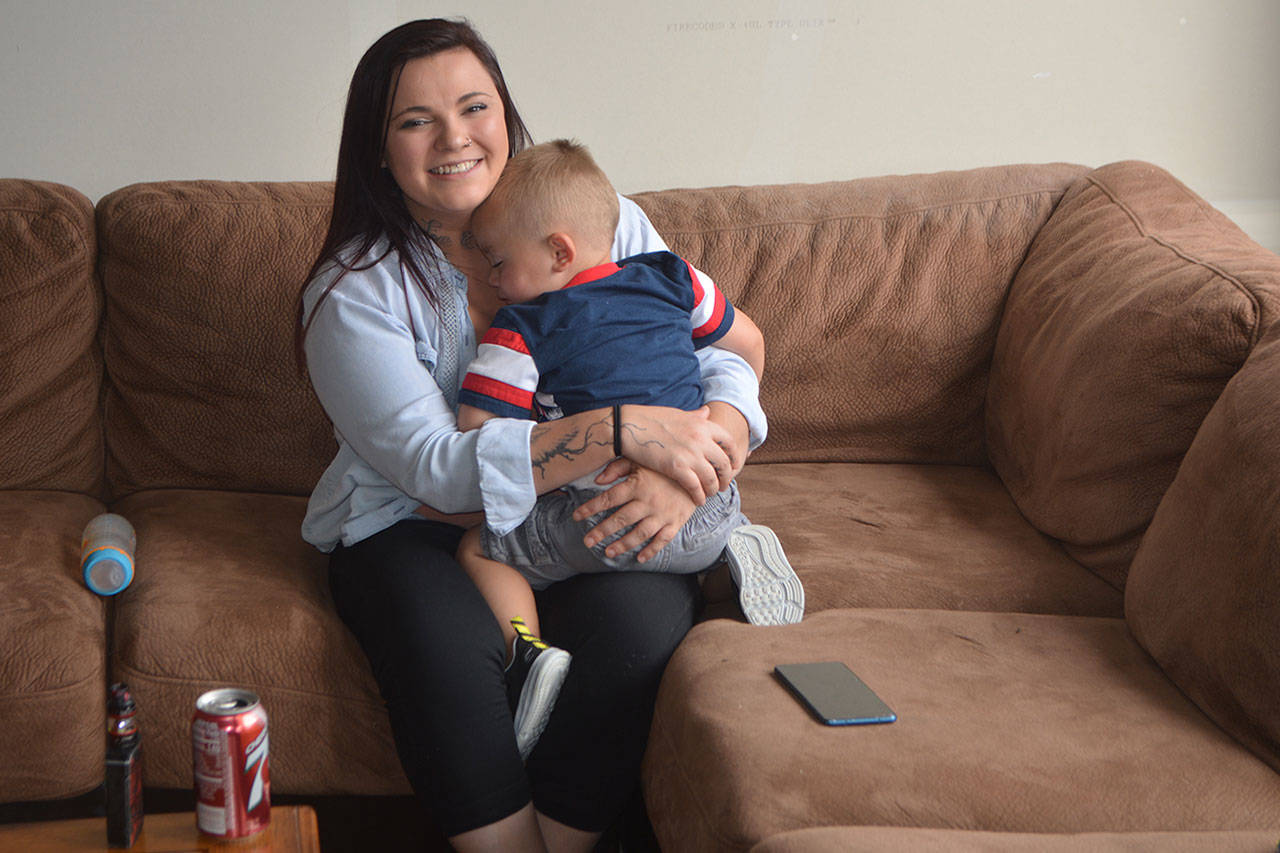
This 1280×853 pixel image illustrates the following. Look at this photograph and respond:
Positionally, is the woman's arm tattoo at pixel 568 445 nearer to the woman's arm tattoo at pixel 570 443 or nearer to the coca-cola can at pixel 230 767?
the woman's arm tattoo at pixel 570 443

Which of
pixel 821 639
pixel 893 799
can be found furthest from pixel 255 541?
pixel 893 799

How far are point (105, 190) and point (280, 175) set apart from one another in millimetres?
336

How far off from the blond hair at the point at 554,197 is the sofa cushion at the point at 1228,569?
0.80m

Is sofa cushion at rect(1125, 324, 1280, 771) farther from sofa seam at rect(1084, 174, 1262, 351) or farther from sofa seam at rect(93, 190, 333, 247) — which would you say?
sofa seam at rect(93, 190, 333, 247)

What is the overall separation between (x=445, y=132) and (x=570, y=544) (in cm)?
59

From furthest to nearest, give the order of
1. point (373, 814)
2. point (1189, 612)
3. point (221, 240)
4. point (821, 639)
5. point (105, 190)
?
1. point (105, 190)
2. point (221, 240)
3. point (373, 814)
4. point (821, 639)
5. point (1189, 612)

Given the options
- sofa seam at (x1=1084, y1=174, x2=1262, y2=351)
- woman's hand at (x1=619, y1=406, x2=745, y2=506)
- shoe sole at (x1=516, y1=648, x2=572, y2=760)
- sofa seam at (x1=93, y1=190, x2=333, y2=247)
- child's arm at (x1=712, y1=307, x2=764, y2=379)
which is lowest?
shoe sole at (x1=516, y1=648, x2=572, y2=760)

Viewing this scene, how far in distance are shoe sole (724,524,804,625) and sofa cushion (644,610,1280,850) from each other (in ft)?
0.16

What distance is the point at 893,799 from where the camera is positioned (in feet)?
3.26

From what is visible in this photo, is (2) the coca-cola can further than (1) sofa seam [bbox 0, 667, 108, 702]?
No

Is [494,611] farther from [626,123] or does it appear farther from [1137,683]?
[626,123]

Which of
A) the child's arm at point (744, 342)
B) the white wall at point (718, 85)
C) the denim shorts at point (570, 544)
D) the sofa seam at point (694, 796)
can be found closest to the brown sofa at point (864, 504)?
the sofa seam at point (694, 796)

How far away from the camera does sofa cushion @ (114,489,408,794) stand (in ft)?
4.33

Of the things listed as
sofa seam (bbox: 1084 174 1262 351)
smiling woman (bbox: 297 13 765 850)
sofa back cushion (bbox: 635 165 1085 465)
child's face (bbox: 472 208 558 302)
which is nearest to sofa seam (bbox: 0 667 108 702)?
smiling woman (bbox: 297 13 765 850)
